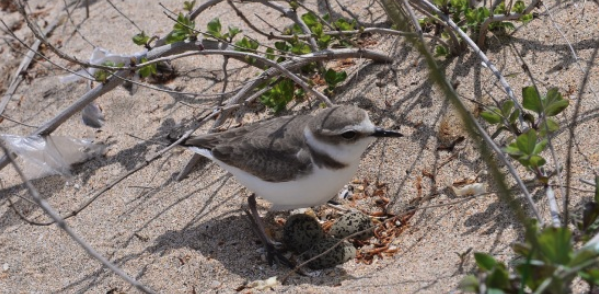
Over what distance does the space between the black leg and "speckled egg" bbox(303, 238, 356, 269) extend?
14 cm

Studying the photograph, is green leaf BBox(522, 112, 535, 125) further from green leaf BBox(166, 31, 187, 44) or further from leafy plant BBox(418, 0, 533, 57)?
green leaf BBox(166, 31, 187, 44)

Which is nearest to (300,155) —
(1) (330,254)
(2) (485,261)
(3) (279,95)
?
(1) (330,254)

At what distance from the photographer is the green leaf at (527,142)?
10.6 ft

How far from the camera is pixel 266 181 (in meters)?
4.20

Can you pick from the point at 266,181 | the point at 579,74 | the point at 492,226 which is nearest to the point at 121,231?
the point at 266,181

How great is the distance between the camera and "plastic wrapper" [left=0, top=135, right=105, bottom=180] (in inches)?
201

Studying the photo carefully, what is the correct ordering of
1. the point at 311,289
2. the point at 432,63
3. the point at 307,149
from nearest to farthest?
the point at 432,63 → the point at 311,289 → the point at 307,149

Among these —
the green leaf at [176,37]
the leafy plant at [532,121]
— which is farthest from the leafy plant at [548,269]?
the green leaf at [176,37]

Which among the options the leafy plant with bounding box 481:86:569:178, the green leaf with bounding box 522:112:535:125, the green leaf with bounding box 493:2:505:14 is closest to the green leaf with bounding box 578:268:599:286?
the leafy plant with bounding box 481:86:569:178

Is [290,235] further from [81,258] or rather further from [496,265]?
[496,265]

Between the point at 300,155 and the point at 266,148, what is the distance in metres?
0.23

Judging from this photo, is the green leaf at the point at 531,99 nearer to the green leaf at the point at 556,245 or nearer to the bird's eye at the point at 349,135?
the bird's eye at the point at 349,135

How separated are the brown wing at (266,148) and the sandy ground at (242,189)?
1.31ft

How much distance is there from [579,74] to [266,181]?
197cm
